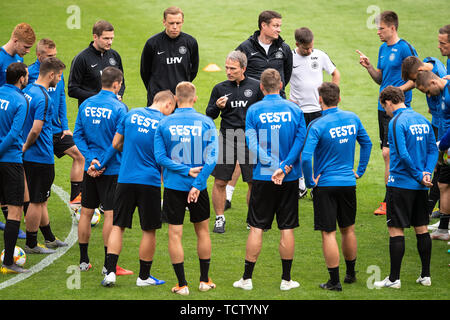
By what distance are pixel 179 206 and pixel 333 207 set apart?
1691 millimetres

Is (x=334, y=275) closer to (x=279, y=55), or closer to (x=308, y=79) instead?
(x=279, y=55)

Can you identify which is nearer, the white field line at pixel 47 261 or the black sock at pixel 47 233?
the white field line at pixel 47 261

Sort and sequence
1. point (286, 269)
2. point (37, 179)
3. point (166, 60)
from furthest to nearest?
1. point (166, 60)
2. point (37, 179)
3. point (286, 269)

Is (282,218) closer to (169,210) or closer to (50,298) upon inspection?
(169,210)

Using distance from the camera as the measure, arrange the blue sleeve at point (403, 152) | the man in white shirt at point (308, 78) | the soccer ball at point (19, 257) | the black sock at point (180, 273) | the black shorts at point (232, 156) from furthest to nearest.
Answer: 1. the man in white shirt at point (308, 78)
2. the black shorts at point (232, 156)
3. the soccer ball at point (19, 257)
4. the blue sleeve at point (403, 152)
5. the black sock at point (180, 273)

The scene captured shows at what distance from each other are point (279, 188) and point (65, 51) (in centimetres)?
1296

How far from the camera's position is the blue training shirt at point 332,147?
7.33 meters

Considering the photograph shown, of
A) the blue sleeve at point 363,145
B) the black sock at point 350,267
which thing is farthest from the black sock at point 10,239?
the blue sleeve at point 363,145

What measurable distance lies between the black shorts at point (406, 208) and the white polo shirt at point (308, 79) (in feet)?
12.3

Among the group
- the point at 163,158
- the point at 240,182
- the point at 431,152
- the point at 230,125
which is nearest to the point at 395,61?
the point at 230,125

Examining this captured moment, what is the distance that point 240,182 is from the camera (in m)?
12.5

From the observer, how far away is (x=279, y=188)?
7523mm

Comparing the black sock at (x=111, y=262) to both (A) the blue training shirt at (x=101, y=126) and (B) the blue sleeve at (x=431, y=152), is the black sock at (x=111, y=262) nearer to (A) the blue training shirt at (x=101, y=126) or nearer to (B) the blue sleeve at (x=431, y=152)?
(A) the blue training shirt at (x=101, y=126)

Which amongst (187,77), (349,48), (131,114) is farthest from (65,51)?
(131,114)
